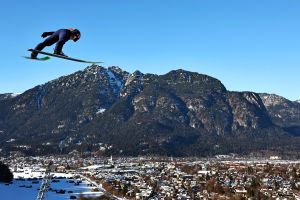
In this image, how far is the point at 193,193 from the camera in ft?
424

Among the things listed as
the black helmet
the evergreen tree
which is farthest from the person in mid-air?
the evergreen tree

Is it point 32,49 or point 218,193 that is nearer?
point 32,49

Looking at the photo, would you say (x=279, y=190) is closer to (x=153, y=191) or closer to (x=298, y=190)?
(x=298, y=190)

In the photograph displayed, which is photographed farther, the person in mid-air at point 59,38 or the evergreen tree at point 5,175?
the evergreen tree at point 5,175

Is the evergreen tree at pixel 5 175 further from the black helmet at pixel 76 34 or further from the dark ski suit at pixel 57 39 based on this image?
the black helmet at pixel 76 34

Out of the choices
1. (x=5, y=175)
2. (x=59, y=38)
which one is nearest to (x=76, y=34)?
(x=59, y=38)

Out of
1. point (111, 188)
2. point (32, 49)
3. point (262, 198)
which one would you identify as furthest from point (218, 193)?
point (32, 49)

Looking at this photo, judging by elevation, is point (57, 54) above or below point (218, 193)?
above

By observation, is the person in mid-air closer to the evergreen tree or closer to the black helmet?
the black helmet

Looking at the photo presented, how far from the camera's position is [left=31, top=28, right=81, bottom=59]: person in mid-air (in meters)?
16.2

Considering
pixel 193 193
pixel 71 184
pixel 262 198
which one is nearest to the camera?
pixel 262 198

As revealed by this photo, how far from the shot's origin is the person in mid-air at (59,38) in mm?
16178

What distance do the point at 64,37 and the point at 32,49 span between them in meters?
1.74

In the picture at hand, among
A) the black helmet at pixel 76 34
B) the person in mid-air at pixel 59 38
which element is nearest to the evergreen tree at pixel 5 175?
the person in mid-air at pixel 59 38
